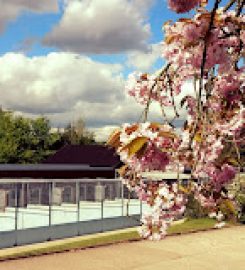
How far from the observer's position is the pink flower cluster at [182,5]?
386 cm

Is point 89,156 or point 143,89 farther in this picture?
point 89,156

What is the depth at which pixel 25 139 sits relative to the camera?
7019 centimetres

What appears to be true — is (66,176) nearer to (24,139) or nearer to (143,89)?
(24,139)

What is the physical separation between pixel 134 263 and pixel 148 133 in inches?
583

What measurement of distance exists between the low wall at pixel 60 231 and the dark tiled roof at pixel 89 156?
12.9 m

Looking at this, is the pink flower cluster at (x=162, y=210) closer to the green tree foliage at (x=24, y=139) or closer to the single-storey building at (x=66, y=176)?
the single-storey building at (x=66, y=176)

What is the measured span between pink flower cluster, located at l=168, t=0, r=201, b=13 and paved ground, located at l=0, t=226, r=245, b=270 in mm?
14115

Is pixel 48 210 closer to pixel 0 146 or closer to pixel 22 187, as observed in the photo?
pixel 22 187

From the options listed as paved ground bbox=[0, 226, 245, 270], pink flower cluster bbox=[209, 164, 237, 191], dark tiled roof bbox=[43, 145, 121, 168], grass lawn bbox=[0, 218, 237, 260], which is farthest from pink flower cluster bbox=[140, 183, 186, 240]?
dark tiled roof bbox=[43, 145, 121, 168]

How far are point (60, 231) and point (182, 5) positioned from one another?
888 inches

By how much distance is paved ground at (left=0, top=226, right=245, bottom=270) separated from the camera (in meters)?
17.5

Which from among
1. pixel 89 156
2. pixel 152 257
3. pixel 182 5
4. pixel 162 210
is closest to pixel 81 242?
pixel 152 257

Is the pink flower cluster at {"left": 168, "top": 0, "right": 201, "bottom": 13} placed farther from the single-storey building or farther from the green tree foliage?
the green tree foliage

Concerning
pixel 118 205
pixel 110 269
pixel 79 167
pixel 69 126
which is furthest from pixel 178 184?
pixel 69 126
